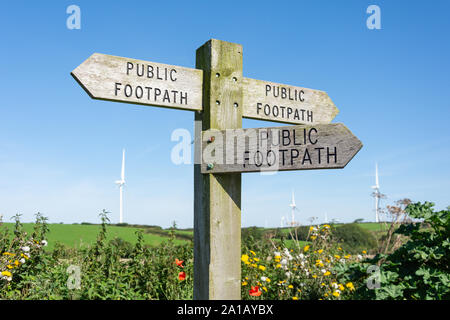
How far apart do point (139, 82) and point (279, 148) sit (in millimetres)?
1143

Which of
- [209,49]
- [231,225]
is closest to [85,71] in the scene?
[209,49]

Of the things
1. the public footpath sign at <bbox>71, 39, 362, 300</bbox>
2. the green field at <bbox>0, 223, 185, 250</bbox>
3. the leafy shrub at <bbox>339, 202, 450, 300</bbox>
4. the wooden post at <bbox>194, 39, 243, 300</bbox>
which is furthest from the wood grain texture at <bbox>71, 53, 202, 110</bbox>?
the green field at <bbox>0, 223, 185, 250</bbox>

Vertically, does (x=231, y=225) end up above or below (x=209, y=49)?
below

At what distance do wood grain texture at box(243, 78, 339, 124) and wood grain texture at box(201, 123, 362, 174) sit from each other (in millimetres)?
384

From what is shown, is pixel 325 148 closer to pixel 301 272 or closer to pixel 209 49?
pixel 209 49

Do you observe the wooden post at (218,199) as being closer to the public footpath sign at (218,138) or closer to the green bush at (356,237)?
the public footpath sign at (218,138)

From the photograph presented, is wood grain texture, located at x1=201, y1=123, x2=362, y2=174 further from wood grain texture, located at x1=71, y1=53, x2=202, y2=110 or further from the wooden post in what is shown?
wood grain texture, located at x1=71, y1=53, x2=202, y2=110

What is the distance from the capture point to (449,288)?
12.8 feet

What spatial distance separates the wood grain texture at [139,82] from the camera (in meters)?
2.79

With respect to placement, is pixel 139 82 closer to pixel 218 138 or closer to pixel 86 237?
pixel 218 138

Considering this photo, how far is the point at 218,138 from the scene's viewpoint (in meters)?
2.95

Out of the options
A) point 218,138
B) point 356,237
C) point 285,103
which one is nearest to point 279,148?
point 218,138

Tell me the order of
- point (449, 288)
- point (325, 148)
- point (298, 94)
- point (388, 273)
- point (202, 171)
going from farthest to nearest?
1. point (388, 273)
2. point (449, 288)
3. point (298, 94)
4. point (202, 171)
5. point (325, 148)

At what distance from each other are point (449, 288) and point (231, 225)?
97.7 inches
